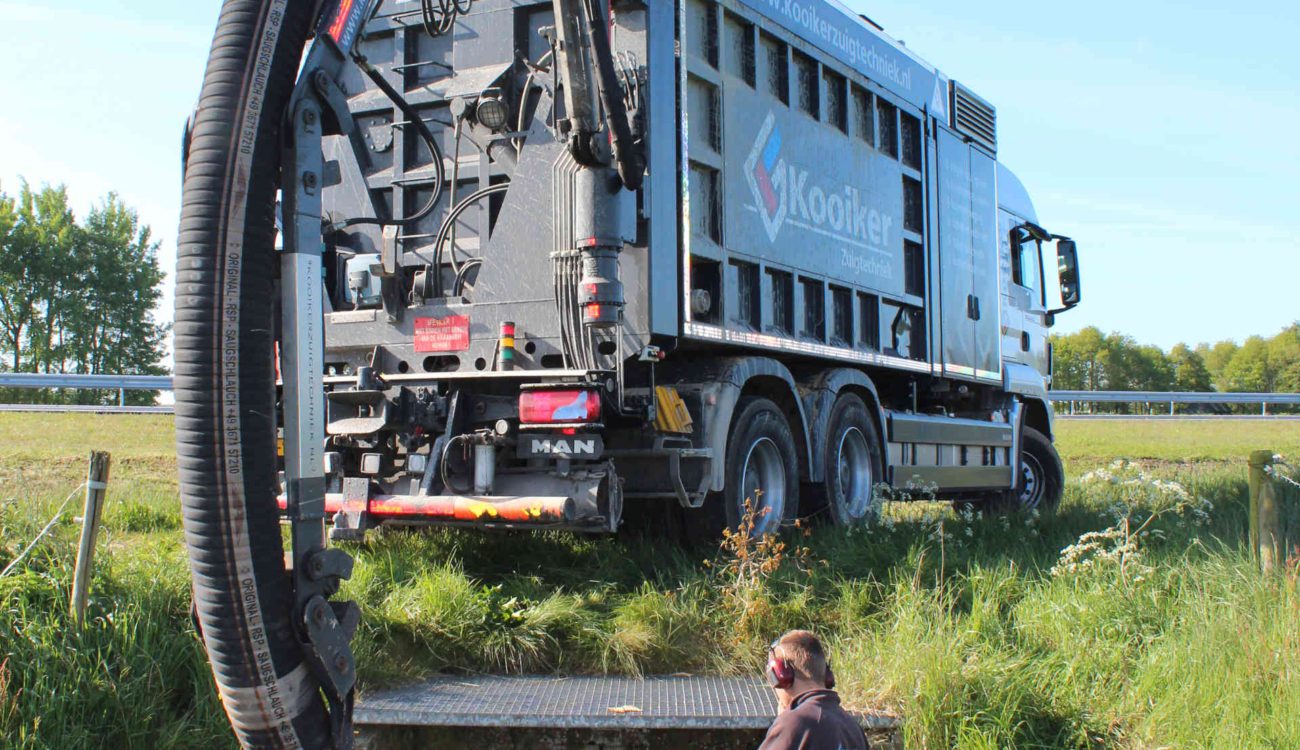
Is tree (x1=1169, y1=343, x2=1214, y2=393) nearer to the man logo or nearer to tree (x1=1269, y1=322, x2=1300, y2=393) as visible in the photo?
tree (x1=1269, y1=322, x2=1300, y2=393)

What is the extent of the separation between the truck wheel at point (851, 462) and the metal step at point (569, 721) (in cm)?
337

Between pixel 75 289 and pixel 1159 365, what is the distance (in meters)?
76.1

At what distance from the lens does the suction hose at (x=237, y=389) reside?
9.90ft

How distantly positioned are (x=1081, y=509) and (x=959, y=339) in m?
1.89

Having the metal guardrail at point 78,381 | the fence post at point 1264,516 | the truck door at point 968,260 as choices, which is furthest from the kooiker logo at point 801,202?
the metal guardrail at point 78,381

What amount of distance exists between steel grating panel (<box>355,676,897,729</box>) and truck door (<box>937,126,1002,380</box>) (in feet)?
19.4

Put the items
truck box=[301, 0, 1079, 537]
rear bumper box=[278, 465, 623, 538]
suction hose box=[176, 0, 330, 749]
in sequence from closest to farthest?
suction hose box=[176, 0, 330, 749] < rear bumper box=[278, 465, 623, 538] < truck box=[301, 0, 1079, 537]

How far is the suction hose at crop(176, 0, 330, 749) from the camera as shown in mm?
3018

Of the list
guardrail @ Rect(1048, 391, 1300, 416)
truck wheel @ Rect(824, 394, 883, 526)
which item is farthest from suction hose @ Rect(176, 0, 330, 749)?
guardrail @ Rect(1048, 391, 1300, 416)

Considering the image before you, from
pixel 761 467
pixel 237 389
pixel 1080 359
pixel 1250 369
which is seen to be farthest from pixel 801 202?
pixel 1250 369

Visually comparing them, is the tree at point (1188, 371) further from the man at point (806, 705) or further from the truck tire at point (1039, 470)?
the man at point (806, 705)

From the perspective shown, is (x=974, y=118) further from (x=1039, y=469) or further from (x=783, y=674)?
(x=783, y=674)

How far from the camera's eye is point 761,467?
297 inches

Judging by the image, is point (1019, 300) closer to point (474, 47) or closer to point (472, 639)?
point (474, 47)
